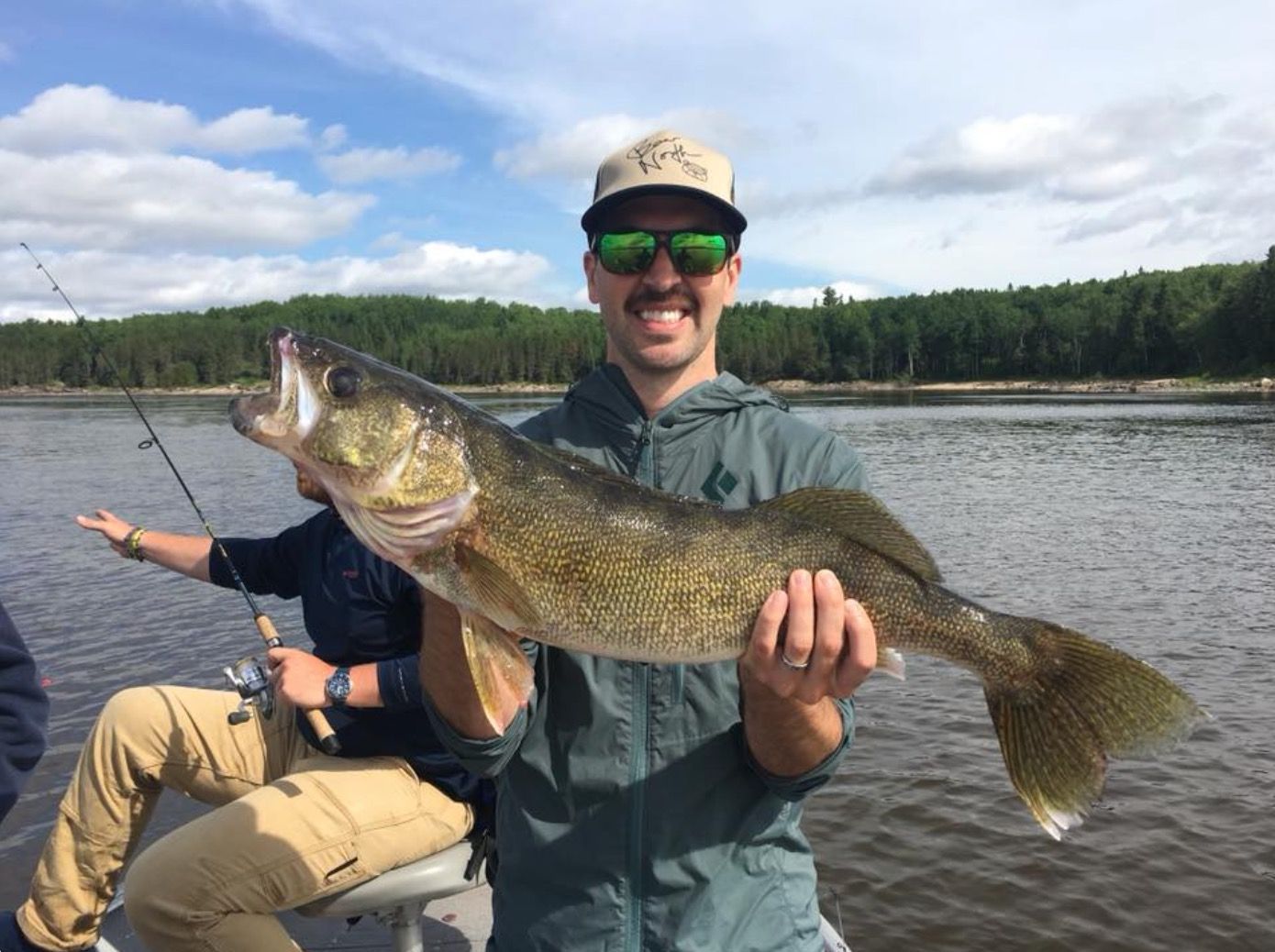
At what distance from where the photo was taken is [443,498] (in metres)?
3.02

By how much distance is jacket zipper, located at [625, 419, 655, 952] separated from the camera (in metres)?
2.74

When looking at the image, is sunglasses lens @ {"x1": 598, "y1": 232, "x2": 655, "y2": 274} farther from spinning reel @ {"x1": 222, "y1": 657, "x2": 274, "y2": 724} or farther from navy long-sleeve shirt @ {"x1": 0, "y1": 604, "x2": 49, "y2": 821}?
spinning reel @ {"x1": 222, "y1": 657, "x2": 274, "y2": 724}

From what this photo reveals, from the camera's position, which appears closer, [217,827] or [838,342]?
[217,827]

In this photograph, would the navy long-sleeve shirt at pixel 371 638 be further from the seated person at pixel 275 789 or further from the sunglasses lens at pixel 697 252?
the sunglasses lens at pixel 697 252

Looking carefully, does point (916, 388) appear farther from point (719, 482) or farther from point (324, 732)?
point (719, 482)

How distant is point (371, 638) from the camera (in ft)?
14.5

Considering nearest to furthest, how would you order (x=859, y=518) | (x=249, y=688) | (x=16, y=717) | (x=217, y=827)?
(x=16, y=717) → (x=859, y=518) → (x=217, y=827) → (x=249, y=688)

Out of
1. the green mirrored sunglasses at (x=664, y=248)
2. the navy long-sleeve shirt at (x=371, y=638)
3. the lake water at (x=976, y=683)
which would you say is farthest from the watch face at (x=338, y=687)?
the lake water at (x=976, y=683)

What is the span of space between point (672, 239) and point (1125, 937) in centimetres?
678

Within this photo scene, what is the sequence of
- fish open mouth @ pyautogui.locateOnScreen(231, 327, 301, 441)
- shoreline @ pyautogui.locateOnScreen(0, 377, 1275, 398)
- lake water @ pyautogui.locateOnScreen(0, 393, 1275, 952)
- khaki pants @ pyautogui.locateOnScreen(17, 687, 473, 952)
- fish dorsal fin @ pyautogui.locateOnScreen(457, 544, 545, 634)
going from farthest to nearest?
shoreline @ pyautogui.locateOnScreen(0, 377, 1275, 398)
lake water @ pyautogui.locateOnScreen(0, 393, 1275, 952)
khaki pants @ pyautogui.locateOnScreen(17, 687, 473, 952)
fish open mouth @ pyautogui.locateOnScreen(231, 327, 301, 441)
fish dorsal fin @ pyautogui.locateOnScreen(457, 544, 545, 634)

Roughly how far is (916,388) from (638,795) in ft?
427

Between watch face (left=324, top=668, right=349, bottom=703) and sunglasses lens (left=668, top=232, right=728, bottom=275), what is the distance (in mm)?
2275

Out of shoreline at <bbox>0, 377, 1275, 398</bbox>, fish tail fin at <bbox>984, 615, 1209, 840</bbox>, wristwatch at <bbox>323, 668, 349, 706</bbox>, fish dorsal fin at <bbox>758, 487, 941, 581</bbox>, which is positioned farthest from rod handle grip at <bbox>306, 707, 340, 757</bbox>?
shoreline at <bbox>0, 377, 1275, 398</bbox>

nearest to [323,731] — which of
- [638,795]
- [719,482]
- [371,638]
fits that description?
[371,638]
